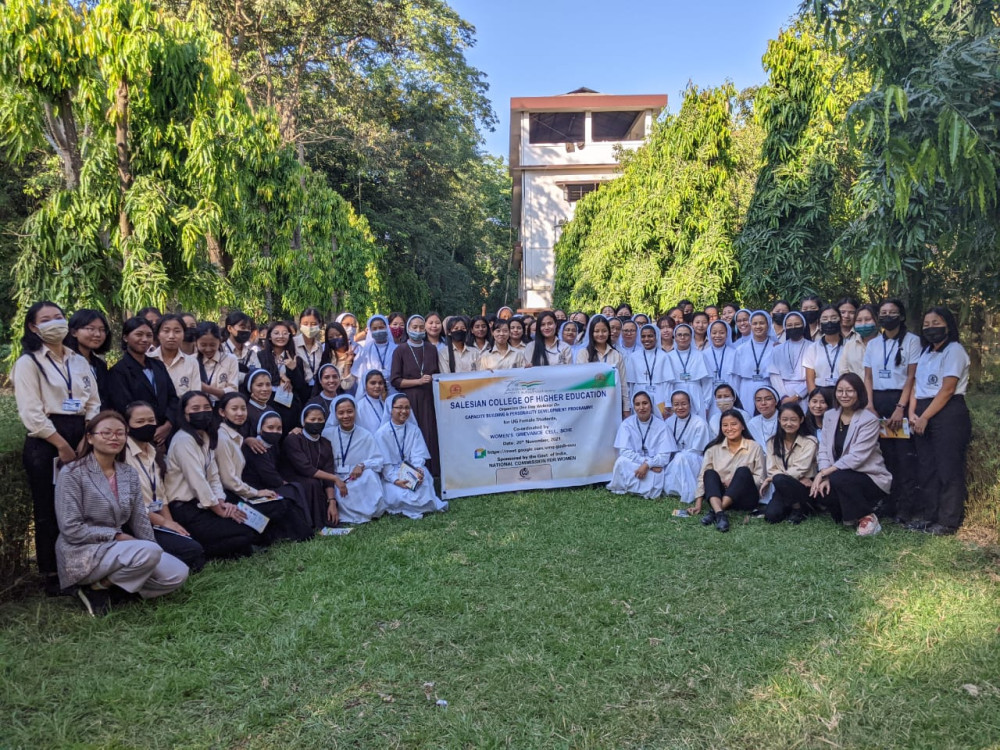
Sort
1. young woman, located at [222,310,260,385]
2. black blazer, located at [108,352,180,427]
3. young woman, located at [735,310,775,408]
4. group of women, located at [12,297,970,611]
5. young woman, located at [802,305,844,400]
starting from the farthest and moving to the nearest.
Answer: young woman, located at [735,310,775,408] < young woman, located at [222,310,260,385] < young woman, located at [802,305,844,400] < black blazer, located at [108,352,180,427] < group of women, located at [12,297,970,611]

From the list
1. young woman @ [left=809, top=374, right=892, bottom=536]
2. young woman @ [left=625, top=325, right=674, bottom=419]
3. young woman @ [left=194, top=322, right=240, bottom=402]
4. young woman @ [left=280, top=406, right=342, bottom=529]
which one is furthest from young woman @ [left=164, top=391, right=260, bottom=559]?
young woman @ [left=809, top=374, right=892, bottom=536]

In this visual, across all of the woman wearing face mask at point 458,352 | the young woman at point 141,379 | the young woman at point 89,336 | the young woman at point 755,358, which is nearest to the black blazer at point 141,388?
the young woman at point 141,379

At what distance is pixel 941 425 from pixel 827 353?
1447 mm

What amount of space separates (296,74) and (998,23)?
56.9 feet

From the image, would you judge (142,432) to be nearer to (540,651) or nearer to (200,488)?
(200,488)

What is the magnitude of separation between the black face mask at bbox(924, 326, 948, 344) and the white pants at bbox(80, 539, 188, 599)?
6.07 metres

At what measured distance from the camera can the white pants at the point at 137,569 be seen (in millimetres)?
4281

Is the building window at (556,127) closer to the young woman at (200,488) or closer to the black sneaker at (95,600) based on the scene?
the young woman at (200,488)

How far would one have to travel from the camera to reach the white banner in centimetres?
762

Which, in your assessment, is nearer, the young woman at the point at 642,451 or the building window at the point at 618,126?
the young woman at the point at 642,451

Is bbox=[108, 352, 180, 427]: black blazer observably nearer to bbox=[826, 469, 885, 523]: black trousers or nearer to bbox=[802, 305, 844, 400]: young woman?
bbox=[826, 469, 885, 523]: black trousers

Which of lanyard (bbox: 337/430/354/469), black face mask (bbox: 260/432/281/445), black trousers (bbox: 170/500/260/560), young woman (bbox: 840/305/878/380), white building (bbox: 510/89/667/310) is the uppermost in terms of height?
white building (bbox: 510/89/667/310)

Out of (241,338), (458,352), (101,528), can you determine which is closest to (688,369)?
(458,352)

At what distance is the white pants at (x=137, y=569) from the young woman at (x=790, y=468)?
4.83 meters
